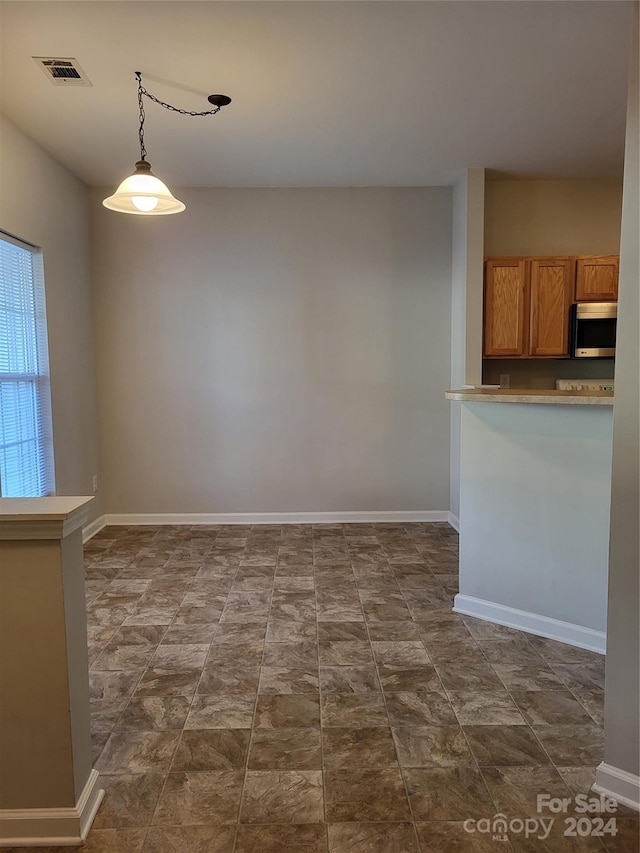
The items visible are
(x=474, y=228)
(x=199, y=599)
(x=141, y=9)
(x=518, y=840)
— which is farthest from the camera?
(x=474, y=228)

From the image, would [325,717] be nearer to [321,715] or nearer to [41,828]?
[321,715]

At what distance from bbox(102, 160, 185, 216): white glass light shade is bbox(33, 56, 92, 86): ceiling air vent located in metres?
0.69

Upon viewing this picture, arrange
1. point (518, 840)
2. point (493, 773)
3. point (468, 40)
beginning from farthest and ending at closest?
1. point (468, 40)
2. point (493, 773)
3. point (518, 840)

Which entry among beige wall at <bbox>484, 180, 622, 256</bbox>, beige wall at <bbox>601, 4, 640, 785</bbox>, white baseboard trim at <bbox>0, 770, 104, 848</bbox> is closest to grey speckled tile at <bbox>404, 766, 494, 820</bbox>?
beige wall at <bbox>601, 4, 640, 785</bbox>

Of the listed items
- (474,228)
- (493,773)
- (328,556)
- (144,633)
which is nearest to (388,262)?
(474,228)

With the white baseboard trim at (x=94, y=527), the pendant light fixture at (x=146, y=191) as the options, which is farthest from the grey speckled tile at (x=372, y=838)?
the white baseboard trim at (x=94, y=527)

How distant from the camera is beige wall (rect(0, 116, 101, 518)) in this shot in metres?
3.42

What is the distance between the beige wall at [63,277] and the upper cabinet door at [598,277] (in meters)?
4.05

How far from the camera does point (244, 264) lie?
469cm

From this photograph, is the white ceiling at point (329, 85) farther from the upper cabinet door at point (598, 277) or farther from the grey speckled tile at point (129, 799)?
the grey speckled tile at point (129, 799)

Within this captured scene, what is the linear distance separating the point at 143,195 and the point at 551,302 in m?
3.25

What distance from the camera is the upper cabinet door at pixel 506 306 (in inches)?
171

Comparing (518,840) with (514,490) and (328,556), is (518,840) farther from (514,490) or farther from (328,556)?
(328,556)

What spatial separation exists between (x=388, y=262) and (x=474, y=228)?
30.4 inches
